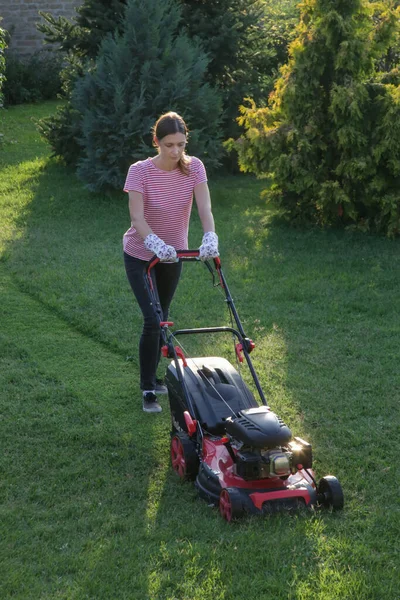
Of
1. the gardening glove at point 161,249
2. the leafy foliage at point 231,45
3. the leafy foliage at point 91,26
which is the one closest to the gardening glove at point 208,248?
the gardening glove at point 161,249

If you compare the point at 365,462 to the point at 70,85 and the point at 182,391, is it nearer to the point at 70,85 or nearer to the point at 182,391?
the point at 182,391

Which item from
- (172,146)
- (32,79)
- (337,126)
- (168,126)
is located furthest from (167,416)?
(32,79)

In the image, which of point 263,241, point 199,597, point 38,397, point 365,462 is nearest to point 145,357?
point 38,397

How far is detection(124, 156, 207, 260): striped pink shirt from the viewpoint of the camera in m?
4.31

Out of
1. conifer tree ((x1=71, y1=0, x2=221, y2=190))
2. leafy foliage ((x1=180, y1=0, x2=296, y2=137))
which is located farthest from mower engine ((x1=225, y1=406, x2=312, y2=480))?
leafy foliage ((x1=180, y1=0, x2=296, y2=137))

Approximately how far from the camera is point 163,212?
4.42 m

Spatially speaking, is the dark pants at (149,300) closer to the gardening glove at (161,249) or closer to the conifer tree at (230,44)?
the gardening glove at (161,249)

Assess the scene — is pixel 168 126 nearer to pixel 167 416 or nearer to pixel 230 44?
pixel 167 416

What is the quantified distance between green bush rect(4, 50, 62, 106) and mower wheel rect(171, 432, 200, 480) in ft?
42.5

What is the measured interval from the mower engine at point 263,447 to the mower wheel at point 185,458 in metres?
0.34

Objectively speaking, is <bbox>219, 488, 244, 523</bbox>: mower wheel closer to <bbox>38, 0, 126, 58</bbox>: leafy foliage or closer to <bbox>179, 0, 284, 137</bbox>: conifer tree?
<bbox>179, 0, 284, 137</bbox>: conifer tree

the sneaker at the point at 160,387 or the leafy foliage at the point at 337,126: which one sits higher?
the leafy foliage at the point at 337,126

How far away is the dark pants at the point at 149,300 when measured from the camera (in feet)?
15.0

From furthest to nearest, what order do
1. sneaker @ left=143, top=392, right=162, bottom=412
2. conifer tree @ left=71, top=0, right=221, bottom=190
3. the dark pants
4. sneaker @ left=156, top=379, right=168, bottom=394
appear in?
conifer tree @ left=71, top=0, right=221, bottom=190, sneaker @ left=156, top=379, right=168, bottom=394, sneaker @ left=143, top=392, right=162, bottom=412, the dark pants
